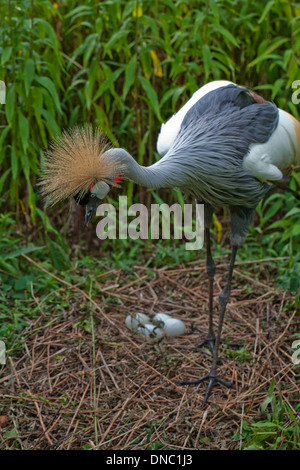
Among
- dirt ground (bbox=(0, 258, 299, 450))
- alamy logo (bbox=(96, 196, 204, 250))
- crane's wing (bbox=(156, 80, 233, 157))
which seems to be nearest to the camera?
dirt ground (bbox=(0, 258, 299, 450))

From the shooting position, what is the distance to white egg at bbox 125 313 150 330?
2.43 meters

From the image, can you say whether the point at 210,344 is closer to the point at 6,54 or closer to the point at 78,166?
the point at 78,166

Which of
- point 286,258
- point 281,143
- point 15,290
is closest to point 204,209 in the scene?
point 281,143

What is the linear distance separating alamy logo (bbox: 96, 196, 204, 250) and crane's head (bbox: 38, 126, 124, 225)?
3.80 feet

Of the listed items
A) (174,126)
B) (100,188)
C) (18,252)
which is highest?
(174,126)

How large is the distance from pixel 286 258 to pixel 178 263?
59 centimetres

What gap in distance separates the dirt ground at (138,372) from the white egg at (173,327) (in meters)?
0.04

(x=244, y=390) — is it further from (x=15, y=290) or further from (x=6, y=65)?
(x=6, y=65)

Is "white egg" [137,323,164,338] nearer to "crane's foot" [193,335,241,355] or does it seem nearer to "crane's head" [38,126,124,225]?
"crane's foot" [193,335,241,355]

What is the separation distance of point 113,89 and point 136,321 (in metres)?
1.21

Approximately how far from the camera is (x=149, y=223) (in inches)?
124

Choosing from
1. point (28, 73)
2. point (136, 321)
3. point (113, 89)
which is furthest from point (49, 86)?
point (136, 321)

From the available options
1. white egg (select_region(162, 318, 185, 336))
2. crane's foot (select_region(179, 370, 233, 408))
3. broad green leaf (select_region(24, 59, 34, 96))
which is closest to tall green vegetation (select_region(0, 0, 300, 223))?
broad green leaf (select_region(24, 59, 34, 96))

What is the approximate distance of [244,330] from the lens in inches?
97.7
